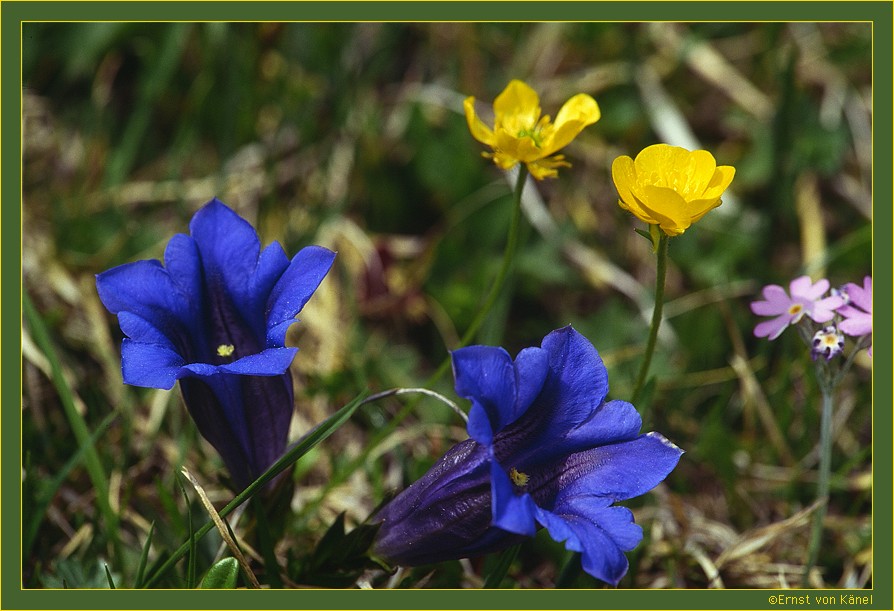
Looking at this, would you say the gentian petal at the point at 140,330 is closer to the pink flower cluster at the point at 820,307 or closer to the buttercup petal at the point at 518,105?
the buttercup petal at the point at 518,105

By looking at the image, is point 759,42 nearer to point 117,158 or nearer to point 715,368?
point 715,368

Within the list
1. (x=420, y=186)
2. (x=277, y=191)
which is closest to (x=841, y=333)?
(x=420, y=186)

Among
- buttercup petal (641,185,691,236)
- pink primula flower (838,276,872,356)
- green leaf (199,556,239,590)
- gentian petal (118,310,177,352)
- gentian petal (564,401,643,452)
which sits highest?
buttercup petal (641,185,691,236)

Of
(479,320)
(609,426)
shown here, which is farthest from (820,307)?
(479,320)

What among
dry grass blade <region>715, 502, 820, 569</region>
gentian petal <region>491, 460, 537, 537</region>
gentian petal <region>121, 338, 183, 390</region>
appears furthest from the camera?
dry grass blade <region>715, 502, 820, 569</region>

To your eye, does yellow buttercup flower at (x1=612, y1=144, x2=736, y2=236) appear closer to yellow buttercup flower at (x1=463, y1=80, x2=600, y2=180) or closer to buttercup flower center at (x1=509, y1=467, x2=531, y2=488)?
yellow buttercup flower at (x1=463, y1=80, x2=600, y2=180)

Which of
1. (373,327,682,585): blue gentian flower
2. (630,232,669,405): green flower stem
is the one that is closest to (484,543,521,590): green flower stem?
(373,327,682,585): blue gentian flower
